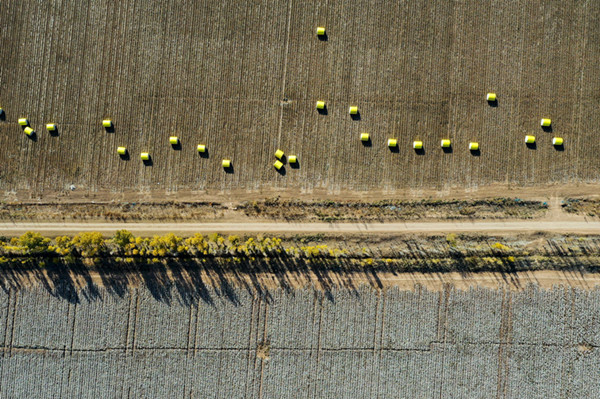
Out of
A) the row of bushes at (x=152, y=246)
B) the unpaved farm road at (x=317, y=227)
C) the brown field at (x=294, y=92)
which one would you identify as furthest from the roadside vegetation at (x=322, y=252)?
the brown field at (x=294, y=92)

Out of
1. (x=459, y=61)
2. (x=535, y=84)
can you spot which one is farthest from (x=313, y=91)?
(x=535, y=84)

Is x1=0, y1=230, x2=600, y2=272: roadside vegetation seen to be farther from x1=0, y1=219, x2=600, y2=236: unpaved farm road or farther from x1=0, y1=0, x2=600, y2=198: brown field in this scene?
x1=0, y1=0, x2=600, y2=198: brown field

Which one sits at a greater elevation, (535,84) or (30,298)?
(535,84)

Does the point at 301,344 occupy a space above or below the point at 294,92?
below

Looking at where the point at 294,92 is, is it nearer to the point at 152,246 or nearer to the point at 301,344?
the point at 152,246

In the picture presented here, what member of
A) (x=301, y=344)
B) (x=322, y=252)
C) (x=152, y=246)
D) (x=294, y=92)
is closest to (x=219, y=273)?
(x=152, y=246)

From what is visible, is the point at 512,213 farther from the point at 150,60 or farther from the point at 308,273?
the point at 150,60

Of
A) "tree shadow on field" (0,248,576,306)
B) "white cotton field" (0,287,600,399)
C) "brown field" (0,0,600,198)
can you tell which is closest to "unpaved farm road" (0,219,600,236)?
"tree shadow on field" (0,248,576,306)
